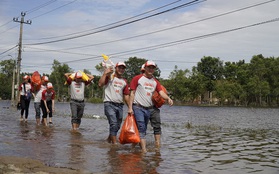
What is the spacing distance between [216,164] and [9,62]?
120743 millimetres

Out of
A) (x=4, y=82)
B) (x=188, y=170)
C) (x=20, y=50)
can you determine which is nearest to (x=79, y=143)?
(x=188, y=170)

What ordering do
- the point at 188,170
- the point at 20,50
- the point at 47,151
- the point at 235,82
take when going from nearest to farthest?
the point at 188,170
the point at 47,151
the point at 20,50
the point at 235,82

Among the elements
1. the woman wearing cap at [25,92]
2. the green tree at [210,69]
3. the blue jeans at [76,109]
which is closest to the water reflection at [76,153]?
the blue jeans at [76,109]

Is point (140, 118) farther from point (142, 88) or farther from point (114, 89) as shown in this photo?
point (114, 89)

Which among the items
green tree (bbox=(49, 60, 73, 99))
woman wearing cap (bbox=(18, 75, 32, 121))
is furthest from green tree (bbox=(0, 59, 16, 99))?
woman wearing cap (bbox=(18, 75, 32, 121))

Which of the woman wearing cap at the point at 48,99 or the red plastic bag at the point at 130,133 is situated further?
the woman wearing cap at the point at 48,99

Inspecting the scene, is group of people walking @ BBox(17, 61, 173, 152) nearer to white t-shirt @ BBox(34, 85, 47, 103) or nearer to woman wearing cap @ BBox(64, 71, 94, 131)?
woman wearing cap @ BBox(64, 71, 94, 131)

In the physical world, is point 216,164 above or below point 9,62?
below

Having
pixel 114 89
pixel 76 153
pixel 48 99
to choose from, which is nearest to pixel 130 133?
pixel 76 153

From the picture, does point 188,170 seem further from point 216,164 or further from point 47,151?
point 47,151

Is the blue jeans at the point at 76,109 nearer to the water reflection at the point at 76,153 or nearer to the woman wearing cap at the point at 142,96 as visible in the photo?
the water reflection at the point at 76,153

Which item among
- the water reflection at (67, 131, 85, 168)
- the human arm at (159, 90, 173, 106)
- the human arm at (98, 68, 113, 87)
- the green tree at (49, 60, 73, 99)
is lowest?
the water reflection at (67, 131, 85, 168)

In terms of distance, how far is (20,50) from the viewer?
42.6 meters

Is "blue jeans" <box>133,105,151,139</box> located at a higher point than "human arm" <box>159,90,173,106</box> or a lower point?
lower
